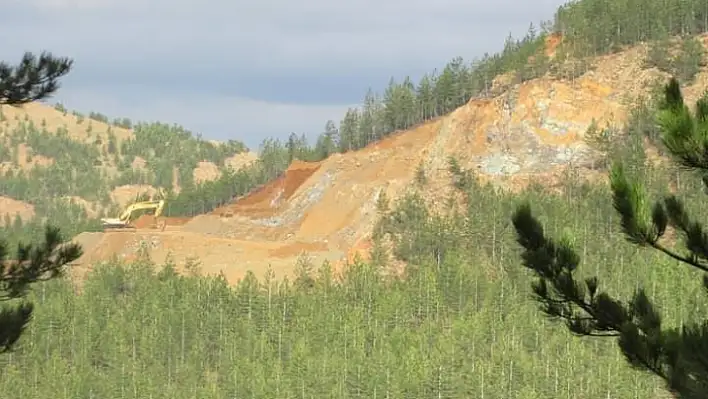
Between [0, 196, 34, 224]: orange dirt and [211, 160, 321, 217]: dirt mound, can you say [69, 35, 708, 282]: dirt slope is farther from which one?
[0, 196, 34, 224]: orange dirt

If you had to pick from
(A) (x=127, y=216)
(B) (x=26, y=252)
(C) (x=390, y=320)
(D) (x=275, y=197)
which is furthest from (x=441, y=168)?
(B) (x=26, y=252)

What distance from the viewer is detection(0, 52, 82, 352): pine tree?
10742 mm

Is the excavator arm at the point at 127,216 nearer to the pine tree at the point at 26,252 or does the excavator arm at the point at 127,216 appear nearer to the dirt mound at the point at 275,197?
the dirt mound at the point at 275,197

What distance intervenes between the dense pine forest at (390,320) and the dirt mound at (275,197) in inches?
600

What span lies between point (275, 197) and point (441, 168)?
66.1 ft

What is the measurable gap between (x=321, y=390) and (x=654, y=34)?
42392 mm

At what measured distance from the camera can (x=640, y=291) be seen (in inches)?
412

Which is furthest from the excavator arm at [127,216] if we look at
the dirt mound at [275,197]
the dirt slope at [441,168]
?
the dirt slope at [441,168]

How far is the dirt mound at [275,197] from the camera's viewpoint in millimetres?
83213

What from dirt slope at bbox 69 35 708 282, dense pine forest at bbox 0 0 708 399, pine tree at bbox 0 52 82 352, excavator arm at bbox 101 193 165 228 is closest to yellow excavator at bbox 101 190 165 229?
excavator arm at bbox 101 193 165 228

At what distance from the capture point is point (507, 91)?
242 feet

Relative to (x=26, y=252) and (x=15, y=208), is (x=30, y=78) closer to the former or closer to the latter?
(x=26, y=252)

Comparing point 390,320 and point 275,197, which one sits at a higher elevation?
point 275,197

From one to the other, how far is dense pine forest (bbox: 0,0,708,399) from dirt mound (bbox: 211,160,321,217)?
50.0ft
